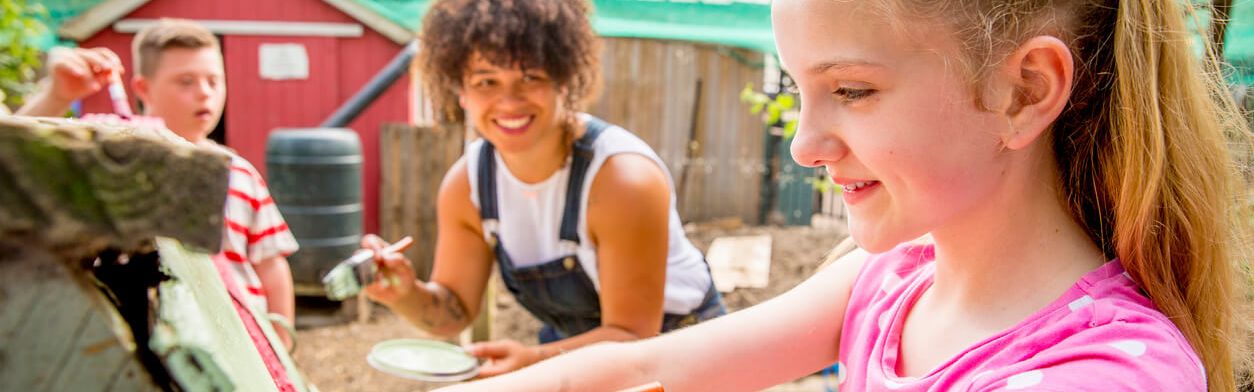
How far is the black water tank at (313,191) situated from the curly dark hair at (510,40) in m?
3.19

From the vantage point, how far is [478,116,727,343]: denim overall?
92.4 inches

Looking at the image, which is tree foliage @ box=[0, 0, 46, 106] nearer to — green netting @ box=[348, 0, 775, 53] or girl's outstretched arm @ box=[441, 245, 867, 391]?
green netting @ box=[348, 0, 775, 53]

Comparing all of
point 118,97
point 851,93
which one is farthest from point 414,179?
point 851,93


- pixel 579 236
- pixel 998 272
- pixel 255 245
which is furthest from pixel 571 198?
pixel 998 272

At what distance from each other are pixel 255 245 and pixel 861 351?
6.48 feet

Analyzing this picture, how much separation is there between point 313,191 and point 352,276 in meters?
3.45

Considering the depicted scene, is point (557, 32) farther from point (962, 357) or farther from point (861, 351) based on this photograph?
point (962, 357)

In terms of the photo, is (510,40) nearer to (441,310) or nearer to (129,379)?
(441,310)

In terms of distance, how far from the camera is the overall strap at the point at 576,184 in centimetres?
232

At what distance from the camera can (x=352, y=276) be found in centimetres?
238

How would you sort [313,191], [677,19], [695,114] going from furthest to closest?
[695,114]
[677,19]
[313,191]

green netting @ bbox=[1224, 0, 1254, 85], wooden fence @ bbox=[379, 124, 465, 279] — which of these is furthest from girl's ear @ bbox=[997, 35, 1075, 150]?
wooden fence @ bbox=[379, 124, 465, 279]

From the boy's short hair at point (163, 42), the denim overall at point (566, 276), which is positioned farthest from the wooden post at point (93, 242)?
the boy's short hair at point (163, 42)

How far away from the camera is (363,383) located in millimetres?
4766
